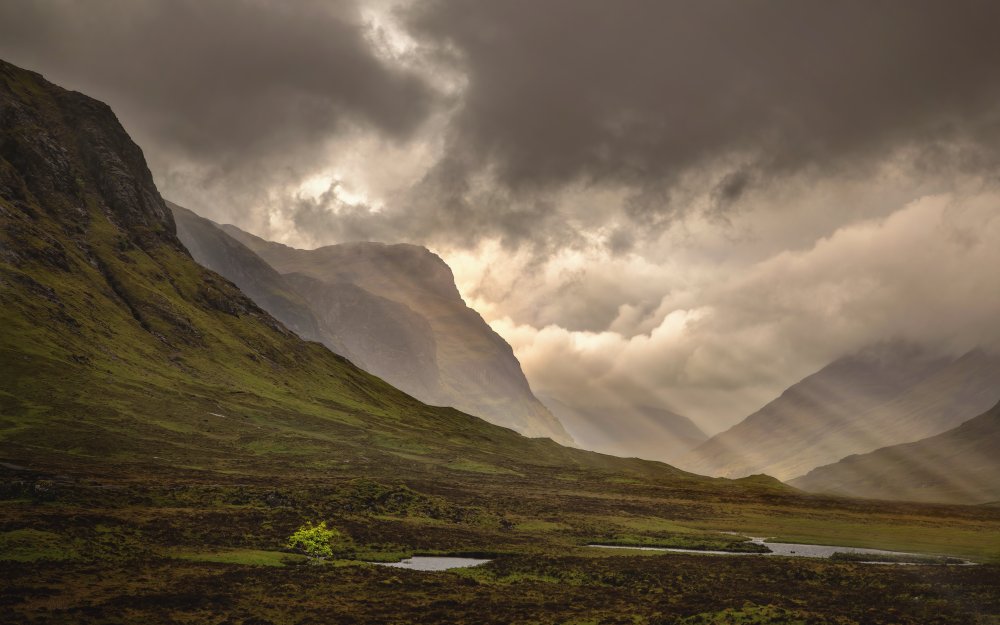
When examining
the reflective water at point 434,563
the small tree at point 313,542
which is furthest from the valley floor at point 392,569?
the reflective water at point 434,563

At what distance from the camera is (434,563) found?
226 ft

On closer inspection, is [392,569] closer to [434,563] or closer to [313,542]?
[313,542]

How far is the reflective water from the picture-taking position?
6538cm

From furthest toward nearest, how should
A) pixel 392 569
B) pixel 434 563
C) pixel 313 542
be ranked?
pixel 434 563 < pixel 313 542 < pixel 392 569

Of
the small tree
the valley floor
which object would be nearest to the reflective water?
the valley floor

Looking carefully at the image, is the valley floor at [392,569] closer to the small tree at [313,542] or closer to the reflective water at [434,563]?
the small tree at [313,542]

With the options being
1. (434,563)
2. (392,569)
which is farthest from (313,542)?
(434,563)

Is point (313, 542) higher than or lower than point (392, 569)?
higher

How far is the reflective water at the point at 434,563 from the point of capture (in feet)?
214

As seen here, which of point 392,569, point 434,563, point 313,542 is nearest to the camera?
point 392,569

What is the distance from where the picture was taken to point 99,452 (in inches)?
4683

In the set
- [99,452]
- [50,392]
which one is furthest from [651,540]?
[50,392]

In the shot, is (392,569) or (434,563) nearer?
(392,569)

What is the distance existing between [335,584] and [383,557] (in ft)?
49.8
